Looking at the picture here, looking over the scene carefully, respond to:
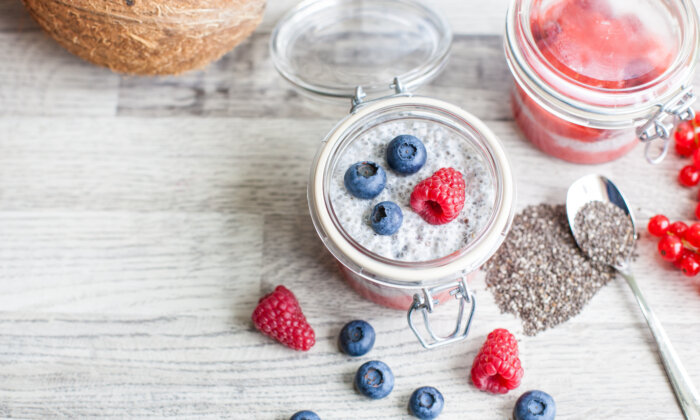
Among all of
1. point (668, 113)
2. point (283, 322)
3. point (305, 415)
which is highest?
point (668, 113)

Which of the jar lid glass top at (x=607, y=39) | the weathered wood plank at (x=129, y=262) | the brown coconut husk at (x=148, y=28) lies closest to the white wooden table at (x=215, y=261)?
the weathered wood plank at (x=129, y=262)

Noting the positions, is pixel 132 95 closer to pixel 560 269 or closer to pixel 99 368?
pixel 99 368

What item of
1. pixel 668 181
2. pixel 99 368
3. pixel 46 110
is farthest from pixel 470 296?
pixel 46 110

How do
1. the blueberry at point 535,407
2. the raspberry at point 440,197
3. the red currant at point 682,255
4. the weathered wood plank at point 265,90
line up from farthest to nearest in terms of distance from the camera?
the weathered wood plank at point 265,90, the red currant at point 682,255, the blueberry at point 535,407, the raspberry at point 440,197

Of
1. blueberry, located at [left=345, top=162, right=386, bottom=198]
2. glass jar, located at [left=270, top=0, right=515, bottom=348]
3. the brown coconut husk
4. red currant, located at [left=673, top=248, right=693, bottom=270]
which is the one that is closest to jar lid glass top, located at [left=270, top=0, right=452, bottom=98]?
glass jar, located at [left=270, top=0, right=515, bottom=348]

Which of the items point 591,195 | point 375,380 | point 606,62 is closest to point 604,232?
point 591,195

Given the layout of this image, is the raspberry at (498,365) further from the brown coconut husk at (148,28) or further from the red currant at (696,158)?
the brown coconut husk at (148,28)

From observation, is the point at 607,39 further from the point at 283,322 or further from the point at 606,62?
the point at 283,322

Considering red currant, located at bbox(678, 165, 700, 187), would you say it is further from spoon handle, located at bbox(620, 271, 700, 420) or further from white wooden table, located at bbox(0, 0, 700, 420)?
spoon handle, located at bbox(620, 271, 700, 420)
